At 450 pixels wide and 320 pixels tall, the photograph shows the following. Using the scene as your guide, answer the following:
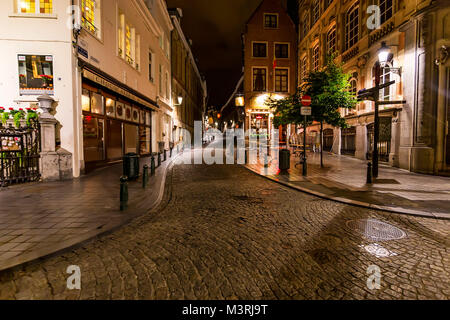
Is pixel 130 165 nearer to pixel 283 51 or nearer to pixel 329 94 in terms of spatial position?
pixel 329 94

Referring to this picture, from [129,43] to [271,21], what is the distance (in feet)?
74.6

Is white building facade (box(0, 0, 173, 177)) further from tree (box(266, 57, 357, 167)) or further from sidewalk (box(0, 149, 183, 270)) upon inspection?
tree (box(266, 57, 357, 167))

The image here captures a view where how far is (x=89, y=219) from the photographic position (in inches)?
191

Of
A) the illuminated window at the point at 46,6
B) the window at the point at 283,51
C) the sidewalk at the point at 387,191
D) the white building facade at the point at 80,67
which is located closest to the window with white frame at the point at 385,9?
the sidewalk at the point at 387,191

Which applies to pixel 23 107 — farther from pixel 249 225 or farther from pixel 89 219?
pixel 249 225

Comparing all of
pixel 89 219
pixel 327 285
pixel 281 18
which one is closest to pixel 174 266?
pixel 327 285

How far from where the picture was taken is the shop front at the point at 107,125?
1098 centimetres

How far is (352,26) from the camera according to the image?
18.0 meters

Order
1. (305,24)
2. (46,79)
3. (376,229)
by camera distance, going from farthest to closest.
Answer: (305,24)
(46,79)
(376,229)

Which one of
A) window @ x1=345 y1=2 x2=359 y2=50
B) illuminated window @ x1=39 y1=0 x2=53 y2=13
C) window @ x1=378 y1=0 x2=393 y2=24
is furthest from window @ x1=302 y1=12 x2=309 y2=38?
illuminated window @ x1=39 y1=0 x2=53 y2=13

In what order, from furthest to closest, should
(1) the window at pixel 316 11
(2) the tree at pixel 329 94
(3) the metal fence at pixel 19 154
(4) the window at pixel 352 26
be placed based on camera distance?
1. (1) the window at pixel 316 11
2. (4) the window at pixel 352 26
3. (2) the tree at pixel 329 94
4. (3) the metal fence at pixel 19 154

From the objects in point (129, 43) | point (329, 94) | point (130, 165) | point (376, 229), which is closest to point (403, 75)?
point (329, 94)

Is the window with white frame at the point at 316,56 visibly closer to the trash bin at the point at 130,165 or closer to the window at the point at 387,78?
the window at the point at 387,78

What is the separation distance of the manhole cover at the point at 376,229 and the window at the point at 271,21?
1275 inches
